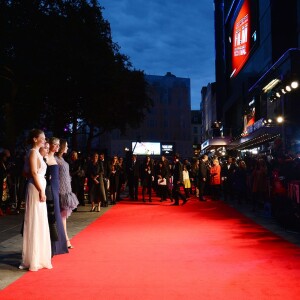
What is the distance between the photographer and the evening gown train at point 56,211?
253 inches

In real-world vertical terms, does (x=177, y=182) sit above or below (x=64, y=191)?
above

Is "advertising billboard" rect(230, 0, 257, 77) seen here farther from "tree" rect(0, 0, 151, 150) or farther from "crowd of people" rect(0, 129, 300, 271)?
"crowd of people" rect(0, 129, 300, 271)

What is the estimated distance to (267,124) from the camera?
62.6 feet

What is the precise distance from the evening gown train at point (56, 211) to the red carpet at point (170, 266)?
0.16 m

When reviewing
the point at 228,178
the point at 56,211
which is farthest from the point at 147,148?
the point at 56,211

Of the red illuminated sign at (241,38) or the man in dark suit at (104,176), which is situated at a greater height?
the red illuminated sign at (241,38)

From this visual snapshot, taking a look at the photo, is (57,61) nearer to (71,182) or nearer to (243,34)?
(71,182)

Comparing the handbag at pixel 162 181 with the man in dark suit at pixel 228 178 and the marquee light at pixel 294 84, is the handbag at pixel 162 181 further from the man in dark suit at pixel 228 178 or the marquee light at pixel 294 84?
the marquee light at pixel 294 84

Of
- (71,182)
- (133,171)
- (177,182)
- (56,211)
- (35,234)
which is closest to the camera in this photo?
(35,234)

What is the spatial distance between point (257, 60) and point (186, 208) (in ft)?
65.1

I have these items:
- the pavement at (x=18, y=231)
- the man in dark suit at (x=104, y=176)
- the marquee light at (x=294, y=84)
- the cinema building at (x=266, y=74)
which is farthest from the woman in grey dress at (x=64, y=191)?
the marquee light at (x=294, y=84)

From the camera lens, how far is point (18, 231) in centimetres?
949

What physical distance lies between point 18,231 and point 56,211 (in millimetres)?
3435

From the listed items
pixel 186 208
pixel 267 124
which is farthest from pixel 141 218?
pixel 267 124
